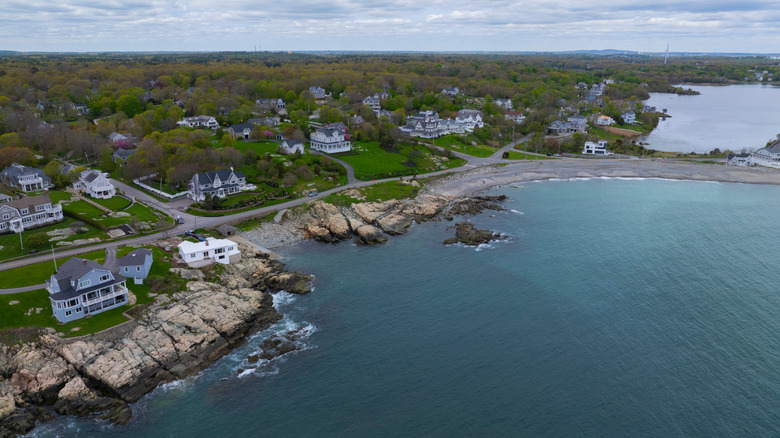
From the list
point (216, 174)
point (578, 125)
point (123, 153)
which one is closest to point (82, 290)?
point (216, 174)

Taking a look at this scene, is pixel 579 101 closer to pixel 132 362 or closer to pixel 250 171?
pixel 250 171

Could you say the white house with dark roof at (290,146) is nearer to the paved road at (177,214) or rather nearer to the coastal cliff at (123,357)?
the paved road at (177,214)

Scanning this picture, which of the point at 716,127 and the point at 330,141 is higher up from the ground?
the point at 330,141

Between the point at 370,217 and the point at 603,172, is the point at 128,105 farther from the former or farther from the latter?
the point at 603,172

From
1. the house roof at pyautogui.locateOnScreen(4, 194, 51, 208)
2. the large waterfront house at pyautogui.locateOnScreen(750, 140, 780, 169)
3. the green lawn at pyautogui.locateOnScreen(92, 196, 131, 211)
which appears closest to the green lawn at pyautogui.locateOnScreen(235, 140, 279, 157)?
the green lawn at pyautogui.locateOnScreen(92, 196, 131, 211)

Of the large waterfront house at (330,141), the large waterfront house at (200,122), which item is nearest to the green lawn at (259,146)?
the large waterfront house at (330,141)

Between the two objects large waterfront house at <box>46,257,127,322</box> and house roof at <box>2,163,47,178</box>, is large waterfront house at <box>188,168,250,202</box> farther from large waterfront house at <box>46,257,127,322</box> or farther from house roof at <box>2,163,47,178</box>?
large waterfront house at <box>46,257,127,322</box>

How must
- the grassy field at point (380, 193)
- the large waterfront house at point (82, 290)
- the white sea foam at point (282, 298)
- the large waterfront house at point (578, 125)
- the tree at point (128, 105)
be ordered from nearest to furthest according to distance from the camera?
the large waterfront house at point (82, 290) < the white sea foam at point (282, 298) < the grassy field at point (380, 193) < the tree at point (128, 105) < the large waterfront house at point (578, 125)
